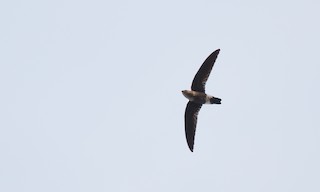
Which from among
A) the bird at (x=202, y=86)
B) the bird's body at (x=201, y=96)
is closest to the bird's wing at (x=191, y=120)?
the bird at (x=202, y=86)

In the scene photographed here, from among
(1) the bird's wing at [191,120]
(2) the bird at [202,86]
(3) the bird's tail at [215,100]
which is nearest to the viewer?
(3) the bird's tail at [215,100]

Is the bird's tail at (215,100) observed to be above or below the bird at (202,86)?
below

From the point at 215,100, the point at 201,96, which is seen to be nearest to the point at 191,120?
the point at 201,96

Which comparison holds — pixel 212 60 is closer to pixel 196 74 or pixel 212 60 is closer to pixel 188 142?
pixel 196 74

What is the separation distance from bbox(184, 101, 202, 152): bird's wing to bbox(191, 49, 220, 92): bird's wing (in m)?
1.31

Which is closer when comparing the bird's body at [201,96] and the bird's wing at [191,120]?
the bird's body at [201,96]

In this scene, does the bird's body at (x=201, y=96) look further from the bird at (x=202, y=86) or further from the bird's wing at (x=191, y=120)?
the bird's wing at (x=191, y=120)

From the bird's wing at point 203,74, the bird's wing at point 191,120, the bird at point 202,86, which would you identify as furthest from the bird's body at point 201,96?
the bird's wing at point 191,120

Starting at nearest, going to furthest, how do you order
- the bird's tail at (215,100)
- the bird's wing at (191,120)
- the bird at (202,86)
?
the bird's tail at (215,100) < the bird at (202,86) < the bird's wing at (191,120)

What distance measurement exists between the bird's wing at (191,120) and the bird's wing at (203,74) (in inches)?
51.5

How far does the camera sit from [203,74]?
47.7m

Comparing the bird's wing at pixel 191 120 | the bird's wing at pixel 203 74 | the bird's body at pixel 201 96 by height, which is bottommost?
the bird's wing at pixel 191 120

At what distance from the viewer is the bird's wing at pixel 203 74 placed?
156 feet

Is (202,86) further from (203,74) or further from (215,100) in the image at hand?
(215,100)
